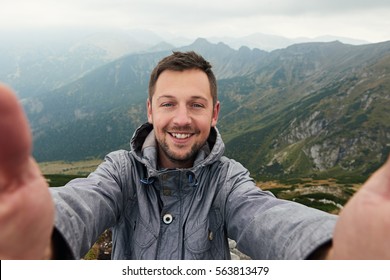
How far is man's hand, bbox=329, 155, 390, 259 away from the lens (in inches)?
96.0

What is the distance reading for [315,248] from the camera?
3.25 m

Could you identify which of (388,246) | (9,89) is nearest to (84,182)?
(9,89)

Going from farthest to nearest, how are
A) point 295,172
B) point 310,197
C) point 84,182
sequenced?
point 295,172 < point 310,197 < point 84,182

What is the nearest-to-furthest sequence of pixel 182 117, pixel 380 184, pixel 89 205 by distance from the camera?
pixel 380 184, pixel 89 205, pixel 182 117

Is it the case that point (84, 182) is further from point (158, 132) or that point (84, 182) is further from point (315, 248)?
point (315, 248)

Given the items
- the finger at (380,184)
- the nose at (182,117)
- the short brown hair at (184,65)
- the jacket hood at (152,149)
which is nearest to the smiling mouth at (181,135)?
the nose at (182,117)

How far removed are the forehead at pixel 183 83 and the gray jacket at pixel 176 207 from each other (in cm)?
110

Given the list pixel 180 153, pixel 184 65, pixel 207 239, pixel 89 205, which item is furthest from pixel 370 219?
pixel 184 65

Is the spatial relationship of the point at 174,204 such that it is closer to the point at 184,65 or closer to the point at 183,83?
the point at 183,83

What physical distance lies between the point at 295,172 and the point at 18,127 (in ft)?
627

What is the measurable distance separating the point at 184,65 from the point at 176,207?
2983mm

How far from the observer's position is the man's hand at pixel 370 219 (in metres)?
2.44

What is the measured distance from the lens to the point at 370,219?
249cm

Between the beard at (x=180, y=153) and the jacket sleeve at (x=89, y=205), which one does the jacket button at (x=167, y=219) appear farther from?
the beard at (x=180, y=153)
